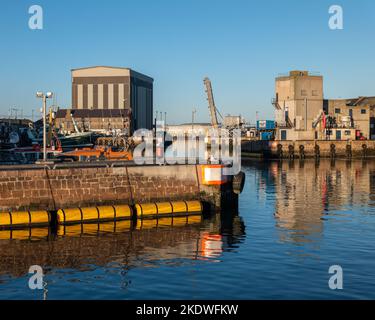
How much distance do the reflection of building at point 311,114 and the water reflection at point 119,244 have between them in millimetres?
109395

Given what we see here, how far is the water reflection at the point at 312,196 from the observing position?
1690 inches

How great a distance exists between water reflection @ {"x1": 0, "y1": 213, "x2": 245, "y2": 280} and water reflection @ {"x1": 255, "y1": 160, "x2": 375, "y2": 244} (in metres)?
4.88

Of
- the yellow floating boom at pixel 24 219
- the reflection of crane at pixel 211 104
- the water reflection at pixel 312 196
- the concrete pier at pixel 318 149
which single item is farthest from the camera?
the concrete pier at pixel 318 149

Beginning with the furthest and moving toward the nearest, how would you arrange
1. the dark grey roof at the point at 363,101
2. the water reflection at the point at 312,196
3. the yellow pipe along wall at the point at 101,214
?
the dark grey roof at the point at 363,101 → the water reflection at the point at 312,196 → the yellow pipe along wall at the point at 101,214

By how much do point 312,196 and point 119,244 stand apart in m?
32.8

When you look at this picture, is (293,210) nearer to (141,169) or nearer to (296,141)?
(141,169)

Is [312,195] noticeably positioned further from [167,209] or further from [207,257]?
[207,257]

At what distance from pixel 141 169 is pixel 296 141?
334 feet

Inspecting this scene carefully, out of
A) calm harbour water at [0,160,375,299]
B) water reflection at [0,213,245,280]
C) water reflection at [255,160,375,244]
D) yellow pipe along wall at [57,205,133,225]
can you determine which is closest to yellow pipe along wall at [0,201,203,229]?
yellow pipe along wall at [57,205,133,225]

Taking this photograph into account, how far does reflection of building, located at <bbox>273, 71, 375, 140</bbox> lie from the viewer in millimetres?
149875

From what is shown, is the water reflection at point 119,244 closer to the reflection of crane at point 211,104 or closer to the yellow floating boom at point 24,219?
the yellow floating boom at point 24,219

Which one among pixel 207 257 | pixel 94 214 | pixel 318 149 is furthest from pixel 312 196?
pixel 318 149

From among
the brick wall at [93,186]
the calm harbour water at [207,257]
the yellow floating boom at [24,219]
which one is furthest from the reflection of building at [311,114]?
the yellow floating boom at [24,219]
